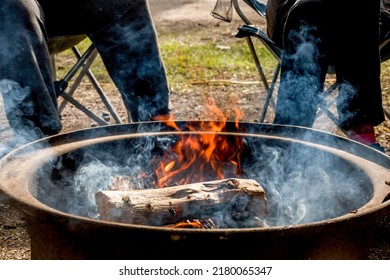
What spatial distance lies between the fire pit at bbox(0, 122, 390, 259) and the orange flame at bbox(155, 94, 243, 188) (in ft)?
0.07

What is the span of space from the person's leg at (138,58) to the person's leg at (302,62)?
2.02 ft

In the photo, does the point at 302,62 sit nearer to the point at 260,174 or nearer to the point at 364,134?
the point at 364,134

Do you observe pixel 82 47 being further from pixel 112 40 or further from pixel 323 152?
pixel 323 152

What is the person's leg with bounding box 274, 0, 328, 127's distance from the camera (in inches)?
133

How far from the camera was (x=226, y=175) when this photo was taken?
2.46 metres

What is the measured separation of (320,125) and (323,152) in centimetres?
228

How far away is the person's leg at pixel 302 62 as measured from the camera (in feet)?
11.1

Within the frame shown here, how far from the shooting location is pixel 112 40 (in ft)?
11.2

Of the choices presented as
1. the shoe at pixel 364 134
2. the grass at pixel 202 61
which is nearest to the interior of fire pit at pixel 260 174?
the shoe at pixel 364 134

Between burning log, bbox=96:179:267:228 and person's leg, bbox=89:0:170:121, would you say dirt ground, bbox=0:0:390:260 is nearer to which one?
burning log, bbox=96:179:267:228

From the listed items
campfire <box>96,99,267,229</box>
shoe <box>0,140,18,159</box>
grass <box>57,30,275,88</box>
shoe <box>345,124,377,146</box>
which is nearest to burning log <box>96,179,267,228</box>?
campfire <box>96,99,267,229</box>

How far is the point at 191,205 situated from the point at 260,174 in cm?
61


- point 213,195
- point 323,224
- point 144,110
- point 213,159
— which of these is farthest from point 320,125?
point 323,224

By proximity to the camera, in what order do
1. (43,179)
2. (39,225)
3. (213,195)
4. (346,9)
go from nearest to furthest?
(39,225)
(213,195)
(43,179)
(346,9)
